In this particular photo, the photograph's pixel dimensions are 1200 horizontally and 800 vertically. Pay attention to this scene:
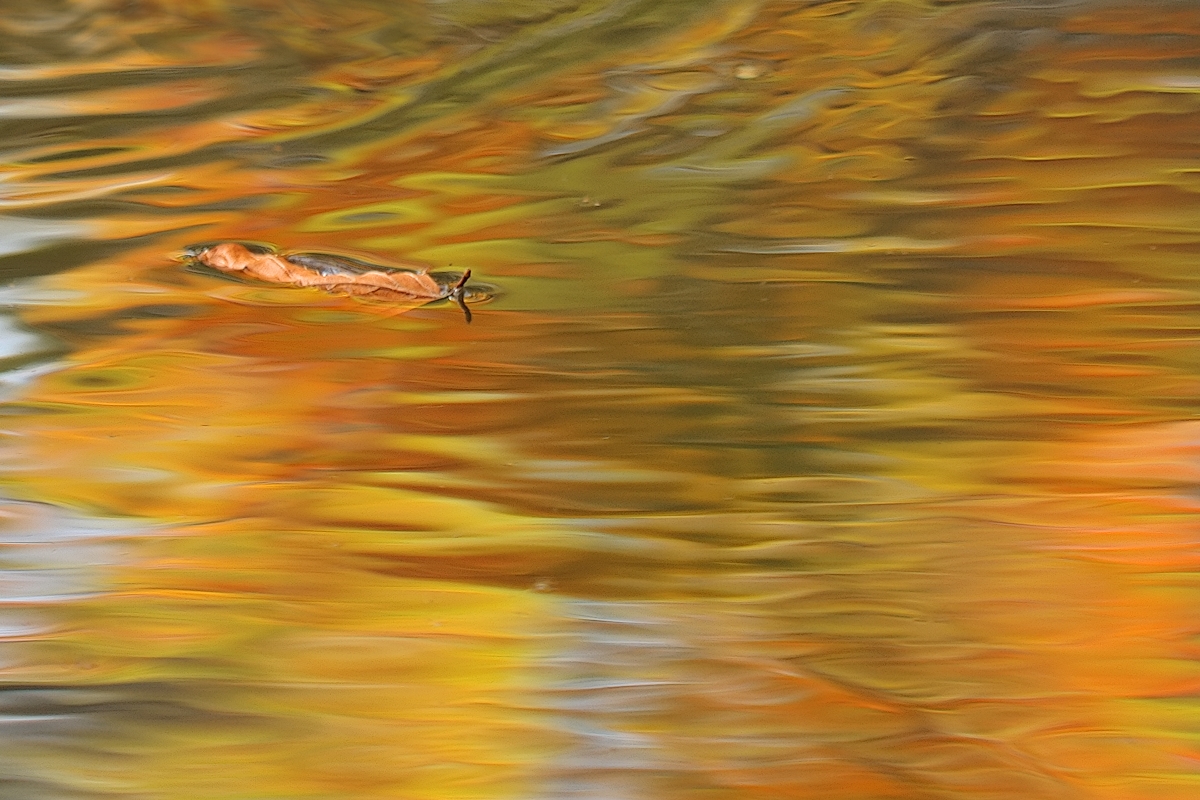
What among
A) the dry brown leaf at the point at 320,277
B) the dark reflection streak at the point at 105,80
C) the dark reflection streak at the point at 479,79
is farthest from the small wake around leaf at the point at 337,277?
the dark reflection streak at the point at 105,80

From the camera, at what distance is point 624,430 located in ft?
3.52

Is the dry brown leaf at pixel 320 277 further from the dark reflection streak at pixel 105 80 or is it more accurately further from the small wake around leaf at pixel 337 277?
the dark reflection streak at pixel 105 80

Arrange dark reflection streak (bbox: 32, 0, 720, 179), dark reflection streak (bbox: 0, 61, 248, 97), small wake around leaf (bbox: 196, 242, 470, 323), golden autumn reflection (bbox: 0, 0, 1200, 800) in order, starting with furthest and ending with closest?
dark reflection streak (bbox: 0, 61, 248, 97)
dark reflection streak (bbox: 32, 0, 720, 179)
small wake around leaf (bbox: 196, 242, 470, 323)
golden autumn reflection (bbox: 0, 0, 1200, 800)

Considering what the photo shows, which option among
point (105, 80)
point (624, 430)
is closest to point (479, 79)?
point (105, 80)

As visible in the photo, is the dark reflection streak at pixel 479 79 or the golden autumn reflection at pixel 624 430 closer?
the golden autumn reflection at pixel 624 430

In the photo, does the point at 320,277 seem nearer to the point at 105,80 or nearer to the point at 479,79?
the point at 479,79

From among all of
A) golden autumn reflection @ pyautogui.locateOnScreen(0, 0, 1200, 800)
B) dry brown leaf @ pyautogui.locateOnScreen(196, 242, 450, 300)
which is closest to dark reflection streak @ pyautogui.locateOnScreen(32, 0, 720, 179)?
golden autumn reflection @ pyautogui.locateOnScreen(0, 0, 1200, 800)

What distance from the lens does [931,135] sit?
1.51 meters

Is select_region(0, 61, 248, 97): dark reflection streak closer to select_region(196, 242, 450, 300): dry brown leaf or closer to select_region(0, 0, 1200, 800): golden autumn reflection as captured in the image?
select_region(0, 0, 1200, 800): golden autumn reflection

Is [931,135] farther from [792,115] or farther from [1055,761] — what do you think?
[1055,761]

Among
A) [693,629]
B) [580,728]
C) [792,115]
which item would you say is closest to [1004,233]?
[792,115]

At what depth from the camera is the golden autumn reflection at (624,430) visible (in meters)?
0.84

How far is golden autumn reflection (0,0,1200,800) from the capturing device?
840 mm

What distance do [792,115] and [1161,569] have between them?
0.82m
